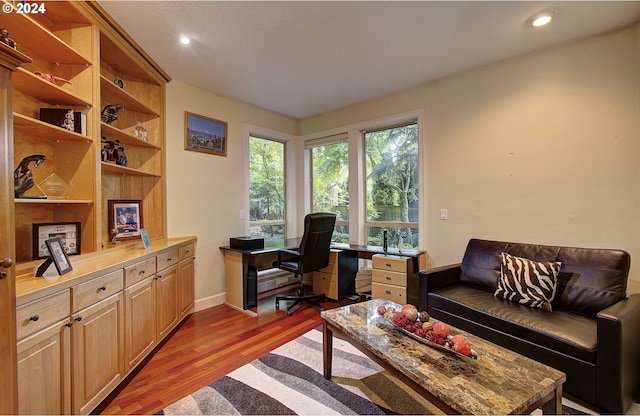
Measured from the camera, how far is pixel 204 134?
3350mm

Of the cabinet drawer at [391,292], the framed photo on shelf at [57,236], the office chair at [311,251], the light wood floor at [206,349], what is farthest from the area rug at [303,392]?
the framed photo on shelf at [57,236]

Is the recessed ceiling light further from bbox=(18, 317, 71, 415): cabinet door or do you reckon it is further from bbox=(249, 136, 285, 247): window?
bbox=(18, 317, 71, 415): cabinet door

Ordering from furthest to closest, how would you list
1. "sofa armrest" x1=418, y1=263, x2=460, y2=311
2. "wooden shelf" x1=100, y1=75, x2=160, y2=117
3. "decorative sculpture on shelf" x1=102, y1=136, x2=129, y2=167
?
"sofa armrest" x1=418, y1=263, x2=460, y2=311, "decorative sculpture on shelf" x1=102, y1=136, x2=129, y2=167, "wooden shelf" x1=100, y1=75, x2=160, y2=117

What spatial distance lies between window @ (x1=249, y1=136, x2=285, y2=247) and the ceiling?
116 cm

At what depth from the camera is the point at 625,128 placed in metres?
2.18

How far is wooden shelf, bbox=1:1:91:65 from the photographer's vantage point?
5.16 ft

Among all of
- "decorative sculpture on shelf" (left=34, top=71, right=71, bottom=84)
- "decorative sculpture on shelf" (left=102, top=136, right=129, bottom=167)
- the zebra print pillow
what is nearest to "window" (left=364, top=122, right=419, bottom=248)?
the zebra print pillow

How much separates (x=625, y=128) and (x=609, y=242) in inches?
36.7

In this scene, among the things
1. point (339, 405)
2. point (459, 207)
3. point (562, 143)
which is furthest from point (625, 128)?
point (339, 405)

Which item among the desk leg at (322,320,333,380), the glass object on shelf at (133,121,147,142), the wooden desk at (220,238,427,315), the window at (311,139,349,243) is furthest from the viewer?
the window at (311,139,349,243)

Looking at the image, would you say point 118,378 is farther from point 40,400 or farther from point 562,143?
point 562,143

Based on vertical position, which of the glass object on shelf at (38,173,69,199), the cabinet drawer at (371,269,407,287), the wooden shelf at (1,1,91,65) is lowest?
the cabinet drawer at (371,269,407,287)

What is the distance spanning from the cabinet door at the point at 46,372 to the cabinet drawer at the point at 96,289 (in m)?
0.11

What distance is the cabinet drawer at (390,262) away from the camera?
300 cm
